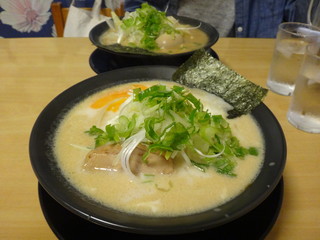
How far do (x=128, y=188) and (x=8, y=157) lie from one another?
55 centimetres

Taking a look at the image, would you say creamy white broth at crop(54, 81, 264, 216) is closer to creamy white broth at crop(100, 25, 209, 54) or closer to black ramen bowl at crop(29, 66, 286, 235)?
black ramen bowl at crop(29, 66, 286, 235)

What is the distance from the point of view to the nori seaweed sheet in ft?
3.69

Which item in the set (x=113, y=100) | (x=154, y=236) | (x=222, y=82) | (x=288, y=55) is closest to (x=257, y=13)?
(x=288, y=55)

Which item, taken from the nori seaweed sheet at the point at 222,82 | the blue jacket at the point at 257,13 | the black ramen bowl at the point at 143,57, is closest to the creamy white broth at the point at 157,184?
the nori seaweed sheet at the point at 222,82

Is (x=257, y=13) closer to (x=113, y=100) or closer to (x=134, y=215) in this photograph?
(x=113, y=100)

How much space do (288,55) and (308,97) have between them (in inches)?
12.7

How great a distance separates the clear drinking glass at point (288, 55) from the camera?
1.52 metres

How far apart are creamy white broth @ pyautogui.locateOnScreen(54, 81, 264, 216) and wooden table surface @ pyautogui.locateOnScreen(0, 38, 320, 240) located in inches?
6.8

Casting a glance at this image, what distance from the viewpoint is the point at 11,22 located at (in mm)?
3395

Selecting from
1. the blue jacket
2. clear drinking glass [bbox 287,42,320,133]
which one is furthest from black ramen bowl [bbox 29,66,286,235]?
the blue jacket

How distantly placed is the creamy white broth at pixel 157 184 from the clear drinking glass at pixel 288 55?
0.68m

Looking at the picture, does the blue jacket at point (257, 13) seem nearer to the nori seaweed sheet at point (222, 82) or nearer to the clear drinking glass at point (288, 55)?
the clear drinking glass at point (288, 55)

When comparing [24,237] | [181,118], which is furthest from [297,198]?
[24,237]

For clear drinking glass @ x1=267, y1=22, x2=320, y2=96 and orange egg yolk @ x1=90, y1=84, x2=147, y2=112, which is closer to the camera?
orange egg yolk @ x1=90, y1=84, x2=147, y2=112
